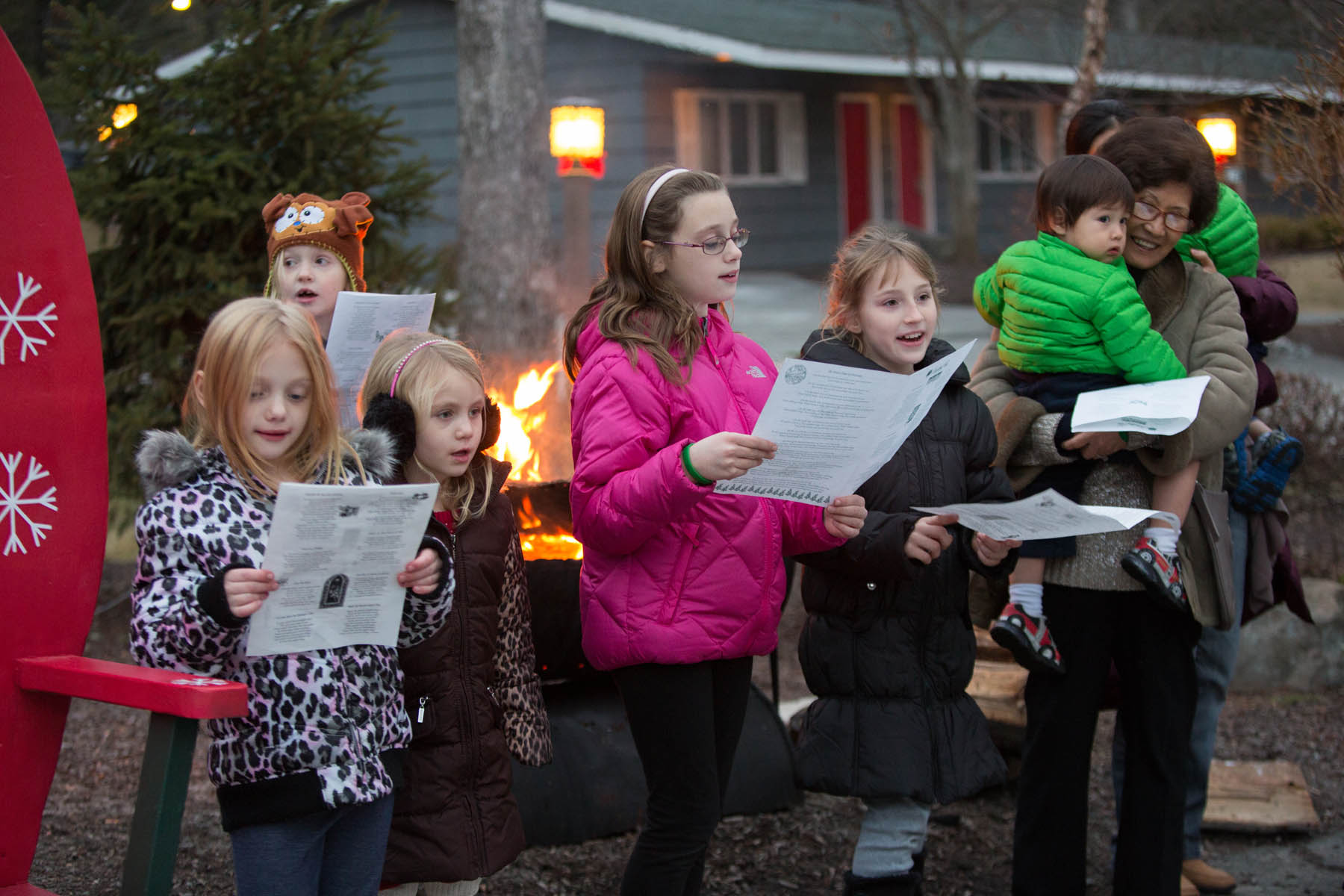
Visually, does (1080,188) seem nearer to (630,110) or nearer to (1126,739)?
(1126,739)

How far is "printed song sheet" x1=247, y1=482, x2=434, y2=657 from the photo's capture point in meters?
2.28

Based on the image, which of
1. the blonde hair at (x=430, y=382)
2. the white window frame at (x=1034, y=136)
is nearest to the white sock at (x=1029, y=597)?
the blonde hair at (x=430, y=382)

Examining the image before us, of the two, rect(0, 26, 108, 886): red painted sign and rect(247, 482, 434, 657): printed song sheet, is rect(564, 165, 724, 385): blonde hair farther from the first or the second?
rect(0, 26, 108, 886): red painted sign

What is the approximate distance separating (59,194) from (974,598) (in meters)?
2.71

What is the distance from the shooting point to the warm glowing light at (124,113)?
6.57 meters

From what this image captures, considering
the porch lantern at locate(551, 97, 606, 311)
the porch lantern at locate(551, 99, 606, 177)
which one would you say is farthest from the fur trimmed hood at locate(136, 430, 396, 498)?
the porch lantern at locate(551, 99, 606, 177)

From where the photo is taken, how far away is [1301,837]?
4.64 meters

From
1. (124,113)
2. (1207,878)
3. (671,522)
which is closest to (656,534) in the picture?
(671,522)

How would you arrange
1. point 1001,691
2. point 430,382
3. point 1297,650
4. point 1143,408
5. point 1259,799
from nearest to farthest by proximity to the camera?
point 430,382 → point 1143,408 → point 1259,799 → point 1001,691 → point 1297,650

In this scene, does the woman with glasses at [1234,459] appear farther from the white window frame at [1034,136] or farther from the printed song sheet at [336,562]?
the white window frame at [1034,136]

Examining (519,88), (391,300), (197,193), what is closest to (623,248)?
(391,300)

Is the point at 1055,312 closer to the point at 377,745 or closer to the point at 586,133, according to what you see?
the point at 377,745

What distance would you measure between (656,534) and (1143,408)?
1.33 m

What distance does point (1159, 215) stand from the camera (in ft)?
12.0
